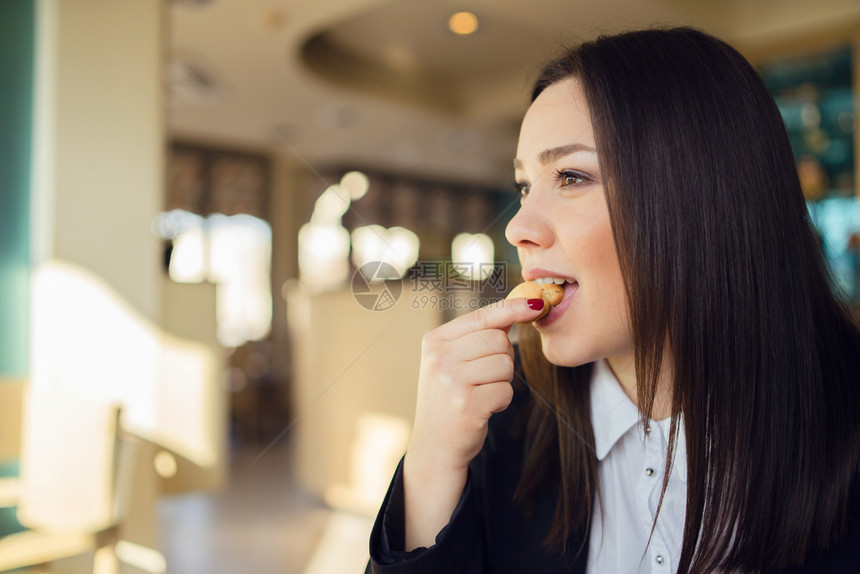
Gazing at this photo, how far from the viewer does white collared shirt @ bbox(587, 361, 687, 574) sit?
73cm

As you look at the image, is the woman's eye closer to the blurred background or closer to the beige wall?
the blurred background

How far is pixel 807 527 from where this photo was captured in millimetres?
652

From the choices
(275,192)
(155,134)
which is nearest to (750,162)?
(155,134)

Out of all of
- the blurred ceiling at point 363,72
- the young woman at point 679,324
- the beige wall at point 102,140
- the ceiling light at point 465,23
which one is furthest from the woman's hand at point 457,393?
the beige wall at point 102,140

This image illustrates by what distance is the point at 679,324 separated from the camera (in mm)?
684

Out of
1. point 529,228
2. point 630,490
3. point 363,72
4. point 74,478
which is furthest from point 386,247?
point 363,72

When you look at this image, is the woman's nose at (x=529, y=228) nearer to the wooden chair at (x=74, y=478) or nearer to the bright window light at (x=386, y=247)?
the bright window light at (x=386, y=247)

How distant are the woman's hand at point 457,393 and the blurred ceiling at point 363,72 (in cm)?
93

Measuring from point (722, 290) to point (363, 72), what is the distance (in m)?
4.56

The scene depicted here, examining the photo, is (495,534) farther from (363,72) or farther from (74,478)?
(363,72)

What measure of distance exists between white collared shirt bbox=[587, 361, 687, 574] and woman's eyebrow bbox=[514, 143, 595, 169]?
0.97 ft

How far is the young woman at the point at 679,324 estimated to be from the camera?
0.66 metres

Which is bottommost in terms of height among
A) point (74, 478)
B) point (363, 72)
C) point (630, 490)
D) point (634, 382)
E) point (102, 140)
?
point (74, 478)

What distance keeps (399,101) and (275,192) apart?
2.28 m
